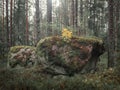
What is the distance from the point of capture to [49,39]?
12.4 metres

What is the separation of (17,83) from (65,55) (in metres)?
5.27

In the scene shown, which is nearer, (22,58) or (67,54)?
(67,54)

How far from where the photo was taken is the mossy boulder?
1327 centimetres

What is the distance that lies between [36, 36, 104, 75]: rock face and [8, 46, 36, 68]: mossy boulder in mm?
1115

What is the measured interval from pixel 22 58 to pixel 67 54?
9.45ft

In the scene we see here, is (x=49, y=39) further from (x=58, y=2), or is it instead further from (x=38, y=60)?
(x=58, y=2)

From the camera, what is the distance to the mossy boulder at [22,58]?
13.3 meters

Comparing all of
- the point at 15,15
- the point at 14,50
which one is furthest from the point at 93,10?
the point at 14,50

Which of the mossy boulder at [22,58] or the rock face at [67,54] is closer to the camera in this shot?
the rock face at [67,54]

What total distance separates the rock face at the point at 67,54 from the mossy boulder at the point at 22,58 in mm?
1115

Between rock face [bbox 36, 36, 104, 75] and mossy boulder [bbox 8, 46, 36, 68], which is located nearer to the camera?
rock face [bbox 36, 36, 104, 75]

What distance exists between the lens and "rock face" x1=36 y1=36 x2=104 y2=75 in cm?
1173

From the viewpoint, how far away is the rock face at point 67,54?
11.7m

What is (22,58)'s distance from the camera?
13438 millimetres
